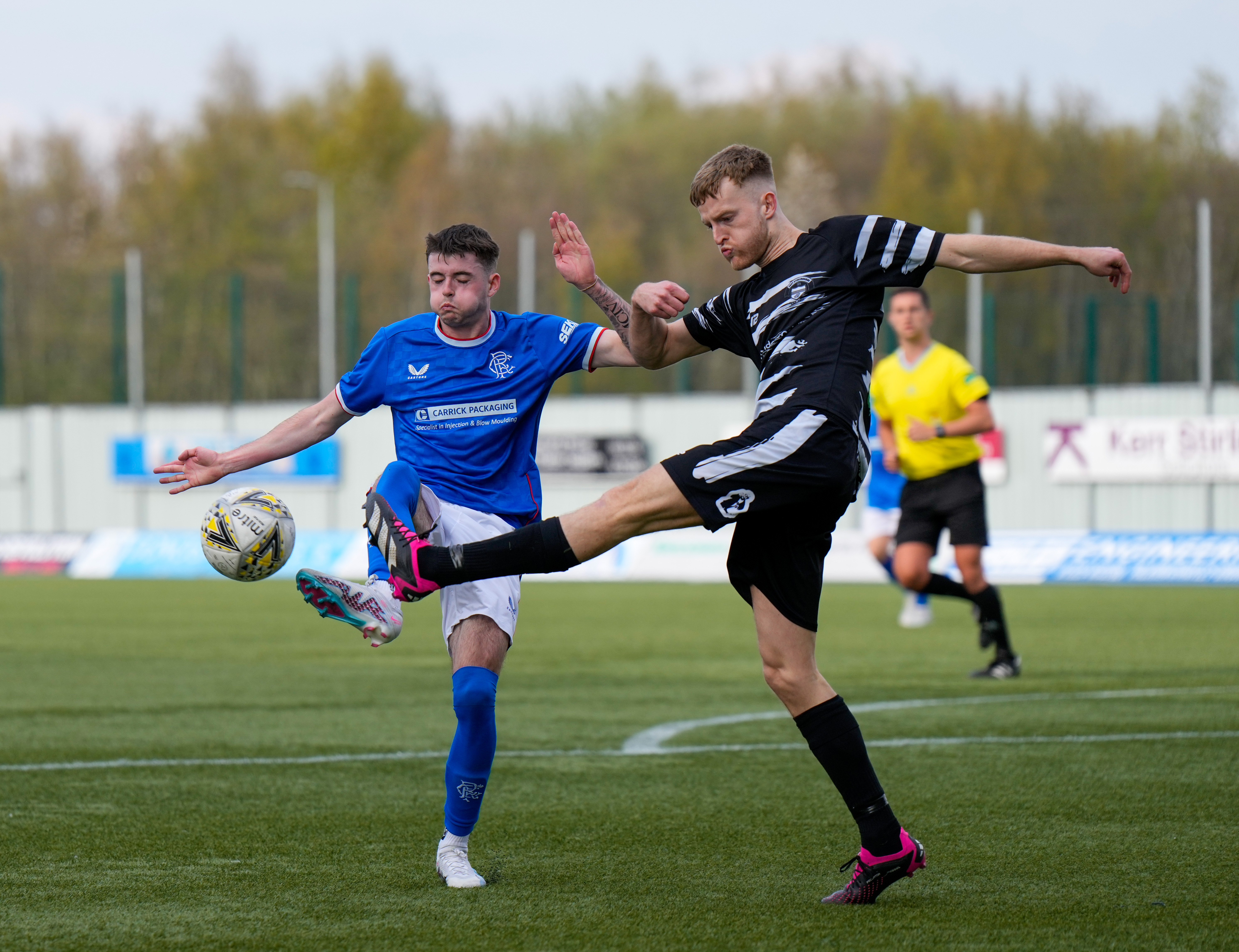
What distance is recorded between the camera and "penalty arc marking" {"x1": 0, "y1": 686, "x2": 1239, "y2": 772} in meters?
7.40

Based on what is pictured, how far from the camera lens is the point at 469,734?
17.1 feet

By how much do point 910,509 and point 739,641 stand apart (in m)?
2.91

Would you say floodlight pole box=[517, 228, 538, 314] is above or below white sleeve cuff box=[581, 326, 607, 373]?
above

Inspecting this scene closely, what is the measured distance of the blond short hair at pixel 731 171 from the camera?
4957 millimetres

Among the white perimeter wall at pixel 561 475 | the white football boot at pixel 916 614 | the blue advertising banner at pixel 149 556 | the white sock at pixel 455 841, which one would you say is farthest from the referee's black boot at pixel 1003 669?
the blue advertising banner at pixel 149 556

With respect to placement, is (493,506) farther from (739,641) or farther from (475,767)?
(739,641)

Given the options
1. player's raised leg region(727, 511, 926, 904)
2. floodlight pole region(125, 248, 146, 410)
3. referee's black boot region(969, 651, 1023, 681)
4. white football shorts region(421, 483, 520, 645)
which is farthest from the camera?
floodlight pole region(125, 248, 146, 410)

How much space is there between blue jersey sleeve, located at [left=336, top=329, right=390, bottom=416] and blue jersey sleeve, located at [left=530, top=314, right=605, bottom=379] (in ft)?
1.72

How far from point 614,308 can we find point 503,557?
1201 mm

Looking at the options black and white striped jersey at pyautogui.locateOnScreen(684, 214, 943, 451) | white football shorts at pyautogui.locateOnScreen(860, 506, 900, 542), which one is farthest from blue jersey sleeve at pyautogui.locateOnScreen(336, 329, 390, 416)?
white football shorts at pyautogui.locateOnScreen(860, 506, 900, 542)

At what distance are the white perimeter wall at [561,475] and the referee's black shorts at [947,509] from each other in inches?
404

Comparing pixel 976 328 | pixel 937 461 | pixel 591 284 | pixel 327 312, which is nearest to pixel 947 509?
pixel 937 461

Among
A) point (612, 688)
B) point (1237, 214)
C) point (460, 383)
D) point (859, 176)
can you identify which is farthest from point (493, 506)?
point (859, 176)

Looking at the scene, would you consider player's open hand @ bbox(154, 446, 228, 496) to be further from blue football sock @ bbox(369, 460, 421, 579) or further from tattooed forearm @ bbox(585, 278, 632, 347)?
tattooed forearm @ bbox(585, 278, 632, 347)
